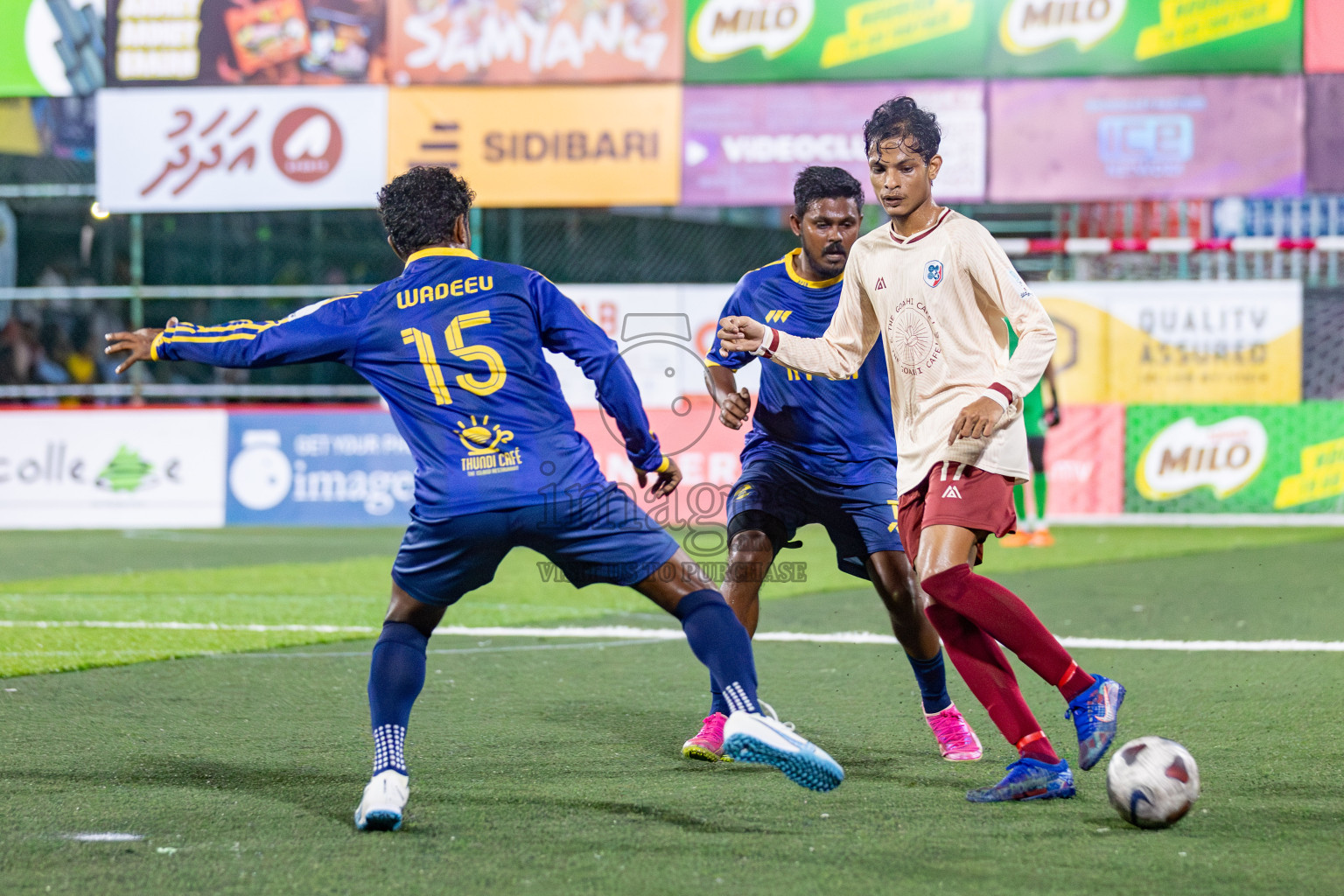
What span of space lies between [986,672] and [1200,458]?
42.1 feet

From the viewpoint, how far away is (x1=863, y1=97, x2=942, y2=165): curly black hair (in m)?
4.72

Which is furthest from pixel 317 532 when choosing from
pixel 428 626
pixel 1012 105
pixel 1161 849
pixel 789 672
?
pixel 1161 849

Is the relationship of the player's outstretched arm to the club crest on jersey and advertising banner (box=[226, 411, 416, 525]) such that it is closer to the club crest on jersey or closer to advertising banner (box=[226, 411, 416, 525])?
the club crest on jersey

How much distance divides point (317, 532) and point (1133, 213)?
32.7 ft

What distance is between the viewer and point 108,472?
56.4 ft

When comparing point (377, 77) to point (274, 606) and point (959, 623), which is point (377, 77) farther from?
point (959, 623)

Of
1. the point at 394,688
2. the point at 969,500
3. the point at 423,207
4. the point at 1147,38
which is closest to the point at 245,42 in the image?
the point at 1147,38

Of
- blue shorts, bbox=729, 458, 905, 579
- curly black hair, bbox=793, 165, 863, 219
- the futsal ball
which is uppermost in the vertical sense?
curly black hair, bbox=793, 165, 863, 219

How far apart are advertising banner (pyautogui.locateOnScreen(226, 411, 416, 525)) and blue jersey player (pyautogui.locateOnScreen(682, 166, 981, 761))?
11.8 meters

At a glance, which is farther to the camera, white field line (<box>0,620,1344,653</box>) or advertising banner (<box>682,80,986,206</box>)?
advertising banner (<box>682,80,986,206</box>)

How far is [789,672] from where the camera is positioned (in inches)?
286

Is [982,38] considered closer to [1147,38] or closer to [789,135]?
[1147,38]

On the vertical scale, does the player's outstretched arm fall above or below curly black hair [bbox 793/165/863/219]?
below

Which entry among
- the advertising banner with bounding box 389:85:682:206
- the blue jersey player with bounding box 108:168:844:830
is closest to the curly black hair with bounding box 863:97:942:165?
the blue jersey player with bounding box 108:168:844:830
